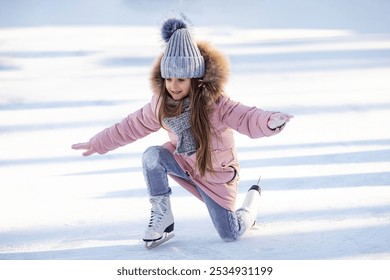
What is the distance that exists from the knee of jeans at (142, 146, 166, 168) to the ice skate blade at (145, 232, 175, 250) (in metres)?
0.24

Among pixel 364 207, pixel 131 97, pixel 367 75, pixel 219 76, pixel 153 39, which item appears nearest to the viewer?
pixel 219 76

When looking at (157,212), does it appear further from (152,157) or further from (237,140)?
(237,140)

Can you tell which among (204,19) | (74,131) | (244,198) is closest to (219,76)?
(244,198)

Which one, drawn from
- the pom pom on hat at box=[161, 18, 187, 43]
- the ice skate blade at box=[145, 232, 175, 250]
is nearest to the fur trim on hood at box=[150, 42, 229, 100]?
the pom pom on hat at box=[161, 18, 187, 43]

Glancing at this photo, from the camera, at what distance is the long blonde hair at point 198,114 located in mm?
2723

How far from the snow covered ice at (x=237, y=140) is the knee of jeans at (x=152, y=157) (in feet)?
0.87

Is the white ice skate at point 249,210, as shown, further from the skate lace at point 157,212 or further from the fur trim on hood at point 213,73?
the fur trim on hood at point 213,73

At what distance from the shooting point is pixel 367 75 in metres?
5.35

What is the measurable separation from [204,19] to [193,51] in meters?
4.59

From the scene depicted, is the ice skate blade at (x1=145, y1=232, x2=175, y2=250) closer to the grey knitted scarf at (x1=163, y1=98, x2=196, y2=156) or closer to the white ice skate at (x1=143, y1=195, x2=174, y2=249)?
the white ice skate at (x1=143, y1=195, x2=174, y2=249)

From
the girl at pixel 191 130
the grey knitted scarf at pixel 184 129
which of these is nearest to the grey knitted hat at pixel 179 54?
the girl at pixel 191 130

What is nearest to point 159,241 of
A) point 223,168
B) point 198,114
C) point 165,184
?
point 165,184

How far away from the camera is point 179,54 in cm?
271

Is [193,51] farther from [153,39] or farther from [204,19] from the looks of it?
[204,19]
